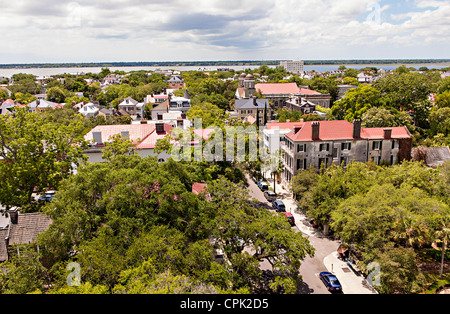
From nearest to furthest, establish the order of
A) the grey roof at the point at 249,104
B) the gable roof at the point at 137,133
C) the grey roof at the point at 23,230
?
1. the grey roof at the point at 23,230
2. the gable roof at the point at 137,133
3. the grey roof at the point at 249,104

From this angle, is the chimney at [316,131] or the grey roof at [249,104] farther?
the grey roof at [249,104]

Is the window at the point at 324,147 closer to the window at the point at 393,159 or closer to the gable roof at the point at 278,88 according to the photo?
the window at the point at 393,159

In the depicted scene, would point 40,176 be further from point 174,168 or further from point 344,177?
point 344,177

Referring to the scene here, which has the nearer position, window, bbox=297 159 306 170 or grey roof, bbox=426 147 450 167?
window, bbox=297 159 306 170

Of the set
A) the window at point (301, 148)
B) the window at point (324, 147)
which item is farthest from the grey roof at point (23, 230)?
the window at point (324, 147)

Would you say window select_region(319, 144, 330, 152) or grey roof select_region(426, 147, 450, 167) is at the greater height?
window select_region(319, 144, 330, 152)

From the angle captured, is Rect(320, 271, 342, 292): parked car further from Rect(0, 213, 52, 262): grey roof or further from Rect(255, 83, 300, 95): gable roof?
Rect(255, 83, 300, 95): gable roof

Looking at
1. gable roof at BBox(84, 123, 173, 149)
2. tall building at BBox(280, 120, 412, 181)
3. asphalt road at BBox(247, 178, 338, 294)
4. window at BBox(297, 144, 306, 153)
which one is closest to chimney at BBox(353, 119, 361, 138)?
tall building at BBox(280, 120, 412, 181)

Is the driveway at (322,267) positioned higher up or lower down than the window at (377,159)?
lower down

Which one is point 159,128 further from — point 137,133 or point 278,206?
point 278,206
